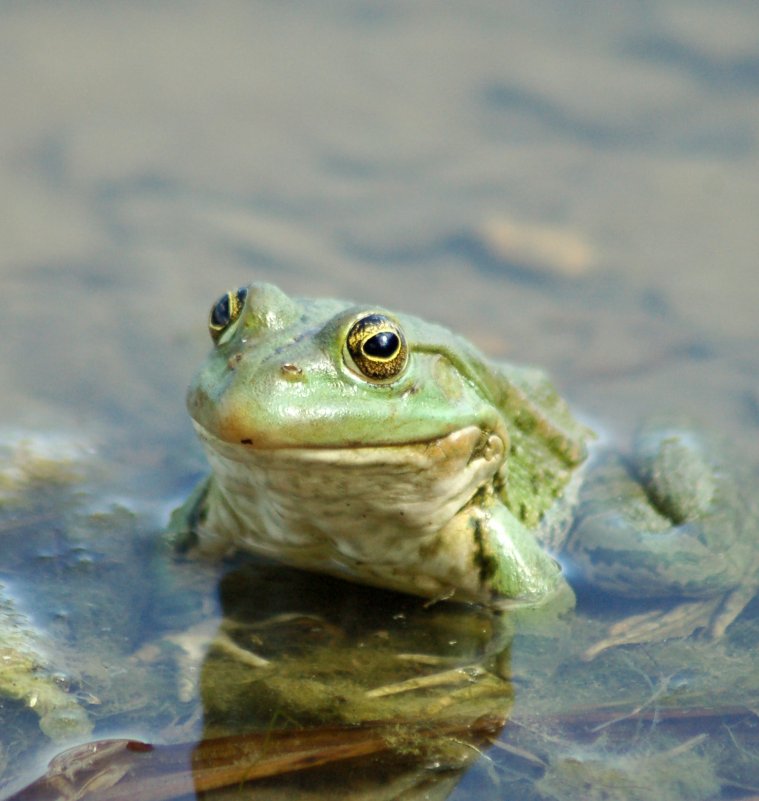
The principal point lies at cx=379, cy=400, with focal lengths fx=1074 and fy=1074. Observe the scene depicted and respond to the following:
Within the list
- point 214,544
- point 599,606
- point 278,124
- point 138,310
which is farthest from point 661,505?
point 278,124

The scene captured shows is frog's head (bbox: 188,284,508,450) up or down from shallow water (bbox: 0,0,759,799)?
down

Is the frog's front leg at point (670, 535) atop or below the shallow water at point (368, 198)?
below

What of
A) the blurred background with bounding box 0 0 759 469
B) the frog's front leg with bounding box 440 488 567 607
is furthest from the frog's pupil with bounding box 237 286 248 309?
the blurred background with bounding box 0 0 759 469

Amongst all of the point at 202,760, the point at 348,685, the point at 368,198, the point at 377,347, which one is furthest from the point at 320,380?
the point at 368,198

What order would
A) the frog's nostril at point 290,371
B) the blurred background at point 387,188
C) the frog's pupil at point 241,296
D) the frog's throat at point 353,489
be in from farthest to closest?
the blurred background at point 387,188, the frog's pupil at point 241,296, the frog's throat at point 353,489, the frog's nostril at point 290,371

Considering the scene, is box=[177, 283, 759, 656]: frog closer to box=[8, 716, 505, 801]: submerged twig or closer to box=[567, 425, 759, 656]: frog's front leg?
box=[567, 425, 759, 656]: frog's front leg

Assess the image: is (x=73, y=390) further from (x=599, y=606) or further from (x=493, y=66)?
(x=493, y=66)

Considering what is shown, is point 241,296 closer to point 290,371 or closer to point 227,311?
point 227,311

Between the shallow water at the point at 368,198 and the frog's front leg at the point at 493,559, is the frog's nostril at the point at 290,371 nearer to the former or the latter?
the frog's front leg at the point at 493,559

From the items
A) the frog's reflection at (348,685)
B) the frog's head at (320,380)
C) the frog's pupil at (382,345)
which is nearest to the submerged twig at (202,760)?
the frog's reflection at (348,685)
